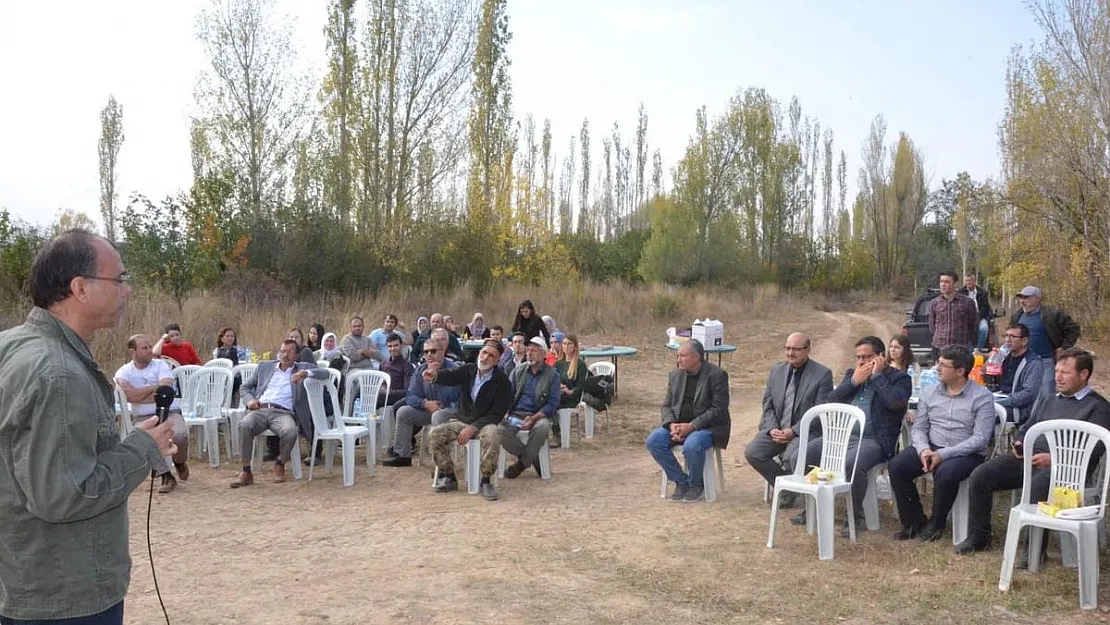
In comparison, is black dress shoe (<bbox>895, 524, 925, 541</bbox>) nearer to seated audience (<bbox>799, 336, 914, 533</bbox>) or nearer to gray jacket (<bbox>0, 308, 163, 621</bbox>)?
seated audience (<bbox>799, 336, 914, 533</bbox>)

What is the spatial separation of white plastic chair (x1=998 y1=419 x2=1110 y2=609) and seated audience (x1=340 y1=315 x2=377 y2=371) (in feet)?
23.6

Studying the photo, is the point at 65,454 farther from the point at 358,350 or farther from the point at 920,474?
the point at 358,350

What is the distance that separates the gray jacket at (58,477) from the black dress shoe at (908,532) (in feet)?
16.6

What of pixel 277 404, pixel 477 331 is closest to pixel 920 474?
pixel 277 404

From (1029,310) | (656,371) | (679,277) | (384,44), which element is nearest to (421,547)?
(1029,310)

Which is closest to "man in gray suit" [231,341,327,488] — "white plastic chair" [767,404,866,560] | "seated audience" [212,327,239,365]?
"seated audience" [212,327,239,365]

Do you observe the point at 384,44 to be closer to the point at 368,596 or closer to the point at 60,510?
the point at 368,596

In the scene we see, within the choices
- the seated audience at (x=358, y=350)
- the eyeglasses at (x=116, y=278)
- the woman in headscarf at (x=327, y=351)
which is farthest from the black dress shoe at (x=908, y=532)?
the woman in headscarf at (x=327, y=351)

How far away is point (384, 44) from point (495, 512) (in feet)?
56.3

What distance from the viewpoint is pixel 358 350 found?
1057 centimetres

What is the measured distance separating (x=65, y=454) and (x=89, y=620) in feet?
1.34

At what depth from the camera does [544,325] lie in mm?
12375

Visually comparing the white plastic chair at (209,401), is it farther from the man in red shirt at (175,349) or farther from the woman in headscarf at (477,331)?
the woman in headscarf at (477,331)

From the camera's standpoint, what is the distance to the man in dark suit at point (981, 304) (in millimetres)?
11164
